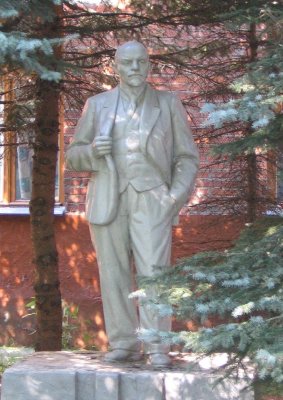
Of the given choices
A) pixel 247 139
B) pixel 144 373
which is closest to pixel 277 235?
pixel 247 139

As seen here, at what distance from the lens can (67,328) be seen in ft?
27.3

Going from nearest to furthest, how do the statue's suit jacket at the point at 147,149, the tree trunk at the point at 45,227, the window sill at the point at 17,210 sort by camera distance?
the statue's suit jacket at the point at 147,149, the tree trunk at the point at 45,227, the window sill at the point at 17,210

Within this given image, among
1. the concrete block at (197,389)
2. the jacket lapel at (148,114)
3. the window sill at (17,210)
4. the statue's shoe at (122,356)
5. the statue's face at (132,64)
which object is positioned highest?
the statue's face at (132,64)

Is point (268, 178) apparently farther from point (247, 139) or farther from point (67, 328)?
point (247, 139)

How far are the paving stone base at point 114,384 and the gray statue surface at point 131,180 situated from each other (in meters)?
0.23

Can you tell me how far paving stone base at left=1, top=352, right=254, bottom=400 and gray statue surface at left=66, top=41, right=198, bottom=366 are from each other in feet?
0.75

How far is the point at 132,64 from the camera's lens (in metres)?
4.87

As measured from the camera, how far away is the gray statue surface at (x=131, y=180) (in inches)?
192

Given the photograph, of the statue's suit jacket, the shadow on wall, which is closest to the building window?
the shadow on wall

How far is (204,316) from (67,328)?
4.96m

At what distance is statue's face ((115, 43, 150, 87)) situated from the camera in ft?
15.9

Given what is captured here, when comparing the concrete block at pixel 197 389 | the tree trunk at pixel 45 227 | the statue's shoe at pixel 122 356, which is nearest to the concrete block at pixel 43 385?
the statue's shoe at pixel 122 356

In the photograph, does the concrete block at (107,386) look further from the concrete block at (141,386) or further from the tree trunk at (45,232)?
the tree trunk at (45,232)

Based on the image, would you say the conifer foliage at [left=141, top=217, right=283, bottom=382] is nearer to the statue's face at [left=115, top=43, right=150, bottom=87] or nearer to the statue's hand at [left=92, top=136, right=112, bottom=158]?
the statue's hand at [left=92, top=136, right=112, bottom=158]
